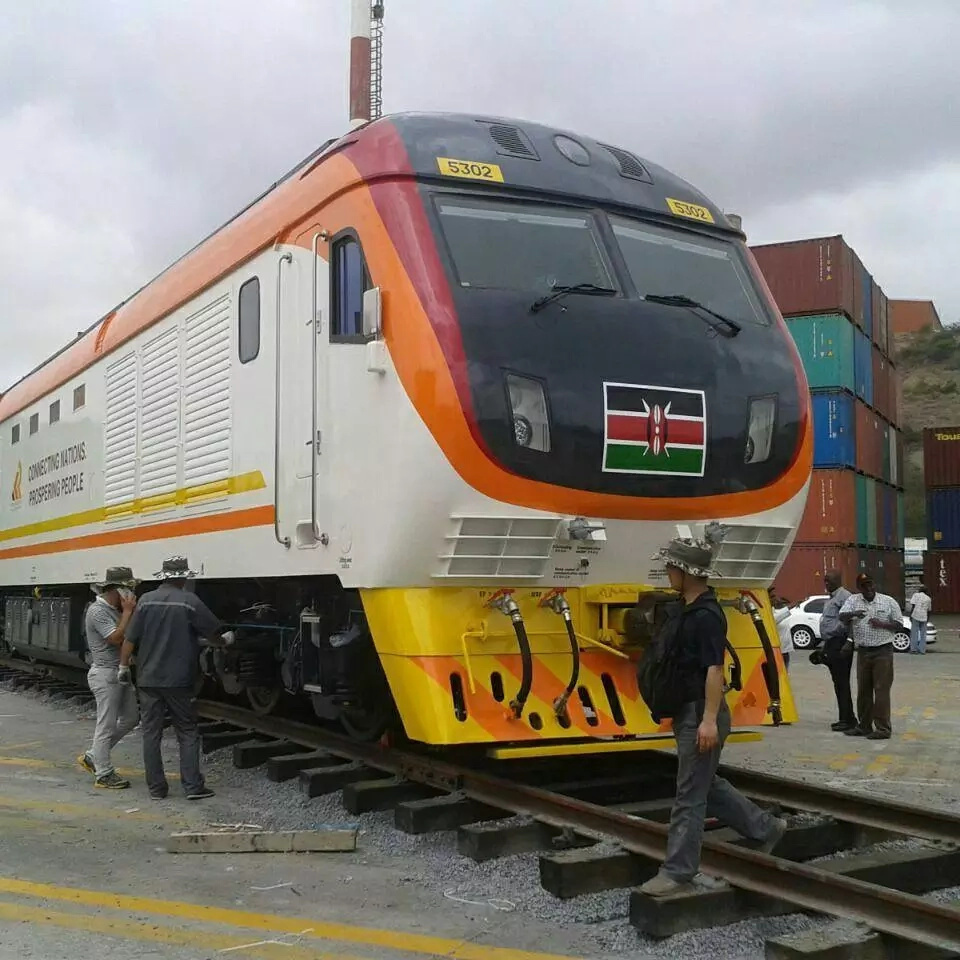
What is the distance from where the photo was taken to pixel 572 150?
6.96m

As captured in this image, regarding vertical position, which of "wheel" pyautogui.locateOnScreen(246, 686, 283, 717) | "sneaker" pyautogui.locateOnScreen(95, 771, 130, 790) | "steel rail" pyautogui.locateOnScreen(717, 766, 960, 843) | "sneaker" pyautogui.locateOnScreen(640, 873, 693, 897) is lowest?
"sneaker" pyautogui.locateOnScreen(95, 771, 130, 790)

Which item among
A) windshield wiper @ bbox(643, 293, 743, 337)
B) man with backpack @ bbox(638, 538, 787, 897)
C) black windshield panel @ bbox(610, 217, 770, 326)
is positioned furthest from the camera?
black windshield panel @ bbox(610, 217, 770, 326)

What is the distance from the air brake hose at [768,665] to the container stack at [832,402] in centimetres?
2187

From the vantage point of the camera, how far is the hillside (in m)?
88.6

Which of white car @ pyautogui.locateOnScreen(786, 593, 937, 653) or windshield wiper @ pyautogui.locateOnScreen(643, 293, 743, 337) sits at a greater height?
windshield wiper @ pyautogui.locateOnScreen(643, 293, 743, 337)

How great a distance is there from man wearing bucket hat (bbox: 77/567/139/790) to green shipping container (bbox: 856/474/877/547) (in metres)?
24.5

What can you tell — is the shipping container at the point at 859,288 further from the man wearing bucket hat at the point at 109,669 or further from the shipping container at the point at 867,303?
the man wearing bucket hat at the point at 109,669

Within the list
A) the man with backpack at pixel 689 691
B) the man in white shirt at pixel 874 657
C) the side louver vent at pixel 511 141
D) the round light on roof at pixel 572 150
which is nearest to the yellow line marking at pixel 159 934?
the man with backpack at pixel 689 691

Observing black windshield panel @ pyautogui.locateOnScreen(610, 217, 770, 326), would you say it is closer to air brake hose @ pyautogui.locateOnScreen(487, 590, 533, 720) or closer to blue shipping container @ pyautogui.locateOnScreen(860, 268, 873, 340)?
air brake hose @ pyautogui.locateOnScreen(487, 590, 533, 720)

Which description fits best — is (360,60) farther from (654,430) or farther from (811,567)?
(654,430)

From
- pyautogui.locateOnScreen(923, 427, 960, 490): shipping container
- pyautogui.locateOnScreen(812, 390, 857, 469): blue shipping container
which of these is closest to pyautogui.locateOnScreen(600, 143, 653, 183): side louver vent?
pyautogui.locateOnScreen(812, 390, 857, 469): blue shipping container

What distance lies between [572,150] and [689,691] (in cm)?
360

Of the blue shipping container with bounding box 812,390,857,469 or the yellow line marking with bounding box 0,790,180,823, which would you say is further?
the blue shipping container with bounding box 812,390,857,469

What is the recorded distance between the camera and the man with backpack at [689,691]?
15.6 ft
